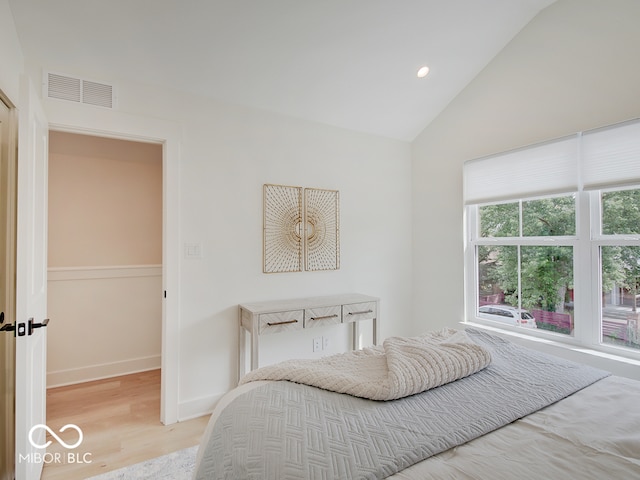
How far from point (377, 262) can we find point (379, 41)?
1.97 metres

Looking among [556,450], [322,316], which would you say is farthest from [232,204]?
[556,450]

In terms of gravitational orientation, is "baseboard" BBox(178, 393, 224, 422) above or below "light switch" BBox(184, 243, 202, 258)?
below

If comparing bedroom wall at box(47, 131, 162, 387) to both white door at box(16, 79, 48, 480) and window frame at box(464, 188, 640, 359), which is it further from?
window frame at box(464, 188, 640, 359)

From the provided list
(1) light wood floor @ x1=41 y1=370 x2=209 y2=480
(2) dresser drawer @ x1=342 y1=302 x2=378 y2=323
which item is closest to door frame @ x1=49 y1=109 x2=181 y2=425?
(1) light wood floor @ x1=41 y1=370 x2=209 y2=480

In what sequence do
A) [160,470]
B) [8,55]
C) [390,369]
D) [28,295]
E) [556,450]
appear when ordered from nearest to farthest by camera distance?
[556,450] → [390,369] → [28,295] → [8,55] → [160,470]

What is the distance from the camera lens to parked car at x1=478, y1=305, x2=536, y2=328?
2.78 meters

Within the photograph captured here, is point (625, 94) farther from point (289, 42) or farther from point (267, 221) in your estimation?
point (267, 221)

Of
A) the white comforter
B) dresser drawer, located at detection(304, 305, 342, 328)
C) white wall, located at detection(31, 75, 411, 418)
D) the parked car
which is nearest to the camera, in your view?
the white comforter

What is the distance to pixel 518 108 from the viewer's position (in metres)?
2.73

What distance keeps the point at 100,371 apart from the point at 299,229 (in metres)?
2.37

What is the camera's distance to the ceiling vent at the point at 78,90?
206 cm

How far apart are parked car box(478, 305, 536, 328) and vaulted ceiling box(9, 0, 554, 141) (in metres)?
2.04

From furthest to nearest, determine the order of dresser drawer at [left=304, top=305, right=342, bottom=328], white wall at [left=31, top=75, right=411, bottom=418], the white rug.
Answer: dresser drawer at [left=304, top=305, right=342, bottom=328] → white wall at [left=31, top=75, right=411, bottom=418] → the white rug

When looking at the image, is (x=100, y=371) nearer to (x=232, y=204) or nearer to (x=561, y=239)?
(x=232, y=204)
